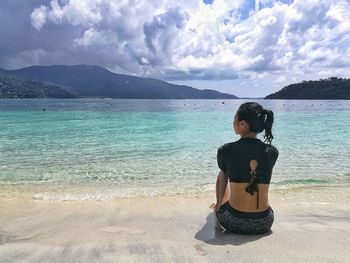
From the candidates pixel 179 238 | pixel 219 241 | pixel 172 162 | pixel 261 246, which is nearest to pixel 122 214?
pixel 179 238

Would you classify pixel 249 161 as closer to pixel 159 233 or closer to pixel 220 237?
pixel 220 237

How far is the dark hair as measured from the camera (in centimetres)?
554

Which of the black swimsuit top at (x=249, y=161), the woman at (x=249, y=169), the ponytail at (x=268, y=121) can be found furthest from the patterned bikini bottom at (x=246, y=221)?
the ponytail at (x=268, y=121)

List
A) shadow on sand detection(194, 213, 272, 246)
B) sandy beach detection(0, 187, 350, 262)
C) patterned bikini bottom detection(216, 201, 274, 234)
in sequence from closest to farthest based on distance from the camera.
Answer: sandy beach detection(0, 187, 350, 262)
shadow on sand detection(194, 213, 272, 246)
patterned bikini bottom detection(216, 201, 274, 234)

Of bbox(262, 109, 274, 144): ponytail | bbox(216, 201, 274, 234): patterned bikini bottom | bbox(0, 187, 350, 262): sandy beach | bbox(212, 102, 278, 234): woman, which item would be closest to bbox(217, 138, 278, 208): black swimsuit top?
bbox(212, 102, 278, 234): woman

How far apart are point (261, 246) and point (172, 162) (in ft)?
35.9

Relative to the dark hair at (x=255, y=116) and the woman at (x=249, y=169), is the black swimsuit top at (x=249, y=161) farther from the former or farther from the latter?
the dark hair at (x=255, y=116)

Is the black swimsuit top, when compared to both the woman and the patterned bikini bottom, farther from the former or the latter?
the patterned bikini bottom

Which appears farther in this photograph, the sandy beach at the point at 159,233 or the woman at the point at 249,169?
the woman at the point at 249,169

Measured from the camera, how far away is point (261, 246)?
531 cm

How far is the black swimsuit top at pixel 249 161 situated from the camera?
560 centimetres

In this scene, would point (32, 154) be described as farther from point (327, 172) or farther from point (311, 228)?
point (311, 228)

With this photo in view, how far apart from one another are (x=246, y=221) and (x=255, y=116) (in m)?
1.51

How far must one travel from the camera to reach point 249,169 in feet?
18.4
